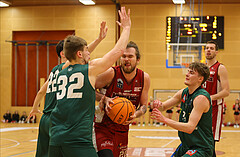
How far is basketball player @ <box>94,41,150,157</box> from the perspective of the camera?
3.82 meters

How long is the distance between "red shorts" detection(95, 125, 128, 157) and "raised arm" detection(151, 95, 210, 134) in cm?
64

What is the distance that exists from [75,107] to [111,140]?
1156 millimetres

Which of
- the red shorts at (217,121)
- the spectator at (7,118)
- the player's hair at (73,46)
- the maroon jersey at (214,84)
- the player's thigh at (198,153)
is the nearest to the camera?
the player's hair at (73,46)

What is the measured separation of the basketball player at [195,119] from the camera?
3.51 m

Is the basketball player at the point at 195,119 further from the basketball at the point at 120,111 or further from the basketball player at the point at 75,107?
the basketball player at the point at 75,107

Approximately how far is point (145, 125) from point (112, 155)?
11.8 metres

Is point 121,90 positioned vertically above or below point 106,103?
above

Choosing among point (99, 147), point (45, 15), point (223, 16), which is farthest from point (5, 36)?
point (99, 147)

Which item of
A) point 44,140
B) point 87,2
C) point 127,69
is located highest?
point 87,2

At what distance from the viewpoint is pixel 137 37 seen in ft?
53.7

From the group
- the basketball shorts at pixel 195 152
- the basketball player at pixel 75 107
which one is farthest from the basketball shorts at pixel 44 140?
the basketball shorts at pixel 195 152

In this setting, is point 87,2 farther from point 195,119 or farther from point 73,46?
point 73,46

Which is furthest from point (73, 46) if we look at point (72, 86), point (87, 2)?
point (87, 2)

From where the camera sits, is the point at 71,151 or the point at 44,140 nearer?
the point at 71,151
